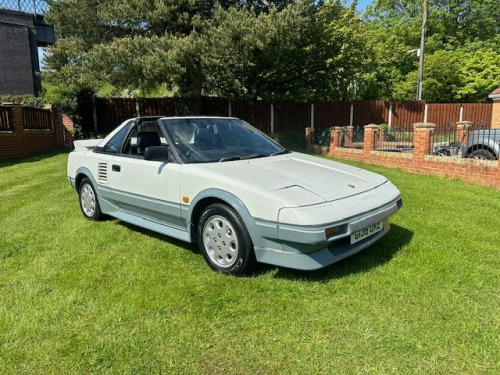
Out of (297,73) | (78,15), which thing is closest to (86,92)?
(78,15)

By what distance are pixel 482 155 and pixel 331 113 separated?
534 inches

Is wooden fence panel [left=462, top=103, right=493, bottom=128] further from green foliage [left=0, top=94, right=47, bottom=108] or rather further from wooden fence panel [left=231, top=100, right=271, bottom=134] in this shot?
green foliage [left=0, top=94, right=47, bottom=108]

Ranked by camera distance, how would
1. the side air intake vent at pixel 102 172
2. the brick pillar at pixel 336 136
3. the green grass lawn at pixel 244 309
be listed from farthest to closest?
the brick pillar at pixel 336 136 < the side air intake vent at pixel 102 172 < the green grass lawn at pixel 244 309

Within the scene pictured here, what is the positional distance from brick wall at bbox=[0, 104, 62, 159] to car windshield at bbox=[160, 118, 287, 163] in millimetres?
10458

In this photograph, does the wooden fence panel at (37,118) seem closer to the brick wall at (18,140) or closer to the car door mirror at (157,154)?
the brick wall at (18,140)

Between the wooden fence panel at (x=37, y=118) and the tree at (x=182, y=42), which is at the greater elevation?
the tree at (x=182, y=42)

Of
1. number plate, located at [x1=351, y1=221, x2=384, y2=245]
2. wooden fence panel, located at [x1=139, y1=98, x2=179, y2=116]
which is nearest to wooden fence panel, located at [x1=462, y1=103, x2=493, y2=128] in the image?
wooden fence panel, located at [x1=139, y1=98, x2=179, y2=116]

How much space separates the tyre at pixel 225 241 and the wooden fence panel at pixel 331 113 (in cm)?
1829

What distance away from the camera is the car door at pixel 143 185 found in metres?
4.05

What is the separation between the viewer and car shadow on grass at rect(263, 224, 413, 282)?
358 centimetres

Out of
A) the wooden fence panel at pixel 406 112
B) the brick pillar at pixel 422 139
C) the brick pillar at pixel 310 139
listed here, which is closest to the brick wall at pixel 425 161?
the brick pillar at pixel 422 139

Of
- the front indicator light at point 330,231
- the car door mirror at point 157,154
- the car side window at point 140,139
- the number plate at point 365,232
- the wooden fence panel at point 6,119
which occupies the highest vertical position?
the wooden fence panel at point 6,119

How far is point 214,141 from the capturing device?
448 cm

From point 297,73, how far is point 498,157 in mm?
13751
